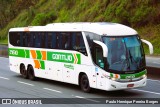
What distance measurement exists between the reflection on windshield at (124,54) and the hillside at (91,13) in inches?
882

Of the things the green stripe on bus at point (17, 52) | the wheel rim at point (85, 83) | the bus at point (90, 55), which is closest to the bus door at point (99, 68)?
the bus at point (90, 55)

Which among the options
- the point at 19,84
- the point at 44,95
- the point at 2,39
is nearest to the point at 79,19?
the point at 2,39

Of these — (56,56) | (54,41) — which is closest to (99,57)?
(56,56)

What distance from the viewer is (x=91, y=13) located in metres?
51.1

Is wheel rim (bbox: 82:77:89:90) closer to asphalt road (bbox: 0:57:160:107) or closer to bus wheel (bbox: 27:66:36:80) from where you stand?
asphalt road (bbox: 0:57:160:107)

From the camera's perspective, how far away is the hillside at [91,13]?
4375 cm

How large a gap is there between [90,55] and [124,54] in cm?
151

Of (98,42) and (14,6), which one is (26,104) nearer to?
(98,42)

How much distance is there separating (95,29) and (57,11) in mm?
47604

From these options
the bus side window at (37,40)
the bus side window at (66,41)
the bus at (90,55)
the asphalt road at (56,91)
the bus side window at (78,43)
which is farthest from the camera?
the bus side window at (37,40)

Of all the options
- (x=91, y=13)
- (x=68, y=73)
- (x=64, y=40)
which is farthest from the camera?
(x=91, y=13)

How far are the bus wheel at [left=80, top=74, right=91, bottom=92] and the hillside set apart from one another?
21882 mm

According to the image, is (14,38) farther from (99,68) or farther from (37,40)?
(99,68)

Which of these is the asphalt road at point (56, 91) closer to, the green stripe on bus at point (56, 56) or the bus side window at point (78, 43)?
the green stripe on bus at point (56, 56)
